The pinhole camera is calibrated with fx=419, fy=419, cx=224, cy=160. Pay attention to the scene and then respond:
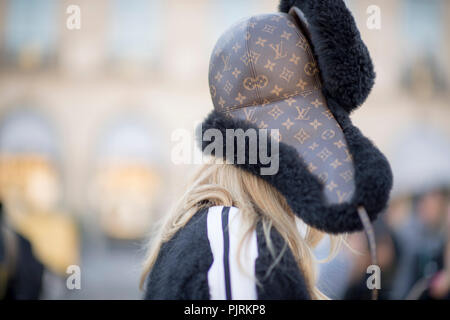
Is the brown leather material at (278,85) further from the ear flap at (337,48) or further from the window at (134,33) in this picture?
the window at (134,33)

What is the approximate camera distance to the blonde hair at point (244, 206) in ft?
3.49

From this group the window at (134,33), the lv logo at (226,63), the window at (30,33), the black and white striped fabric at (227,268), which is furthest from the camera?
the window at (134,33)

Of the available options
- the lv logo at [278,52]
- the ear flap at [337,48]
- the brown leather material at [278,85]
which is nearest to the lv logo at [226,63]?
the brown leather material at [278,85]

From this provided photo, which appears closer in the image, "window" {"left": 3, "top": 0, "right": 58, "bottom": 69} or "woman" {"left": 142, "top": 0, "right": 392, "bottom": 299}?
"woman" {"left": 142, "top": 0, "right": 392, "bottom": 299}

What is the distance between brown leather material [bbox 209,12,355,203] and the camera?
1103mm

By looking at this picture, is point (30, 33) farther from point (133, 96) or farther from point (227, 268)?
point (227, 268)

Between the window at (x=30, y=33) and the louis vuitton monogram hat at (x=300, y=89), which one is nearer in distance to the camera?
the louis vuitton monogram hat at (x=300, y=89)

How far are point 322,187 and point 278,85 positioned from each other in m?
0.31

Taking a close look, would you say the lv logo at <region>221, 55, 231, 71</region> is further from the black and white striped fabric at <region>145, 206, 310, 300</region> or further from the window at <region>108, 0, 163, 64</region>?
the window at <region>108, 0, 163, 64</region>

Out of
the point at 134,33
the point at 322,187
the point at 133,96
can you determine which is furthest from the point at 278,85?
the point at 134,33

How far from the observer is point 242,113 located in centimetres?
114

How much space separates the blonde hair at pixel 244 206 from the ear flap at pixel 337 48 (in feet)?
1.09

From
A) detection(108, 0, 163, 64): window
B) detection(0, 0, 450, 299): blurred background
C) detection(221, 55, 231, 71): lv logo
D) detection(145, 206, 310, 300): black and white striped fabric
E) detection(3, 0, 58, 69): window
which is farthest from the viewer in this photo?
detection(108, 0, 163, 64): window

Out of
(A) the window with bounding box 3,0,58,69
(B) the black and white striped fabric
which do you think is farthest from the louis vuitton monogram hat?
(A) the window with bounding box 3,0,58,69
